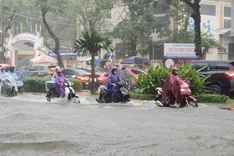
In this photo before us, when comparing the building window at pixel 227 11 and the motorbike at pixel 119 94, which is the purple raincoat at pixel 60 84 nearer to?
the motorbike at pixel 119 94

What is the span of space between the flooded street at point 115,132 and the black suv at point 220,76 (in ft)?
11.8

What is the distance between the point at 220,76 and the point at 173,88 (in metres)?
3.43

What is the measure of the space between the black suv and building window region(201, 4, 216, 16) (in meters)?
26.4

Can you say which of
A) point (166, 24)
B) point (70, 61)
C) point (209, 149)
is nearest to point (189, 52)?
point (166, 24)

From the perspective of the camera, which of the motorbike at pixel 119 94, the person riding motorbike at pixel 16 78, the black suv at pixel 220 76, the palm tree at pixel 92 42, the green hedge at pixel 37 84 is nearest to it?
the motorbike at pixel 119 94

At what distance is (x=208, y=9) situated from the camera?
44.2 metres

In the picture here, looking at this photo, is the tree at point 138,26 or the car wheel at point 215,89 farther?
the tree at point 138,26

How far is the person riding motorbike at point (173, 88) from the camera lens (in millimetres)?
14703

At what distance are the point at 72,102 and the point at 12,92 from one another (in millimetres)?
5062

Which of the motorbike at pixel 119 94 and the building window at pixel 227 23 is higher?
the building window at pixel 227 23

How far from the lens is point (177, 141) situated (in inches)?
318

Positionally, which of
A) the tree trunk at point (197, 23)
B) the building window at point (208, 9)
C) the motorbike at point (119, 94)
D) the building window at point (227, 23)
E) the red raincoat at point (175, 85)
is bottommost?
the motorbike at point (119, 94)

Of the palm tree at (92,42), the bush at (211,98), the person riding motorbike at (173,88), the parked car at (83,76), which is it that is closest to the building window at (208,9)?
the parked car at (83,76)

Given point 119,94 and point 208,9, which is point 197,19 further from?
point 208,9
